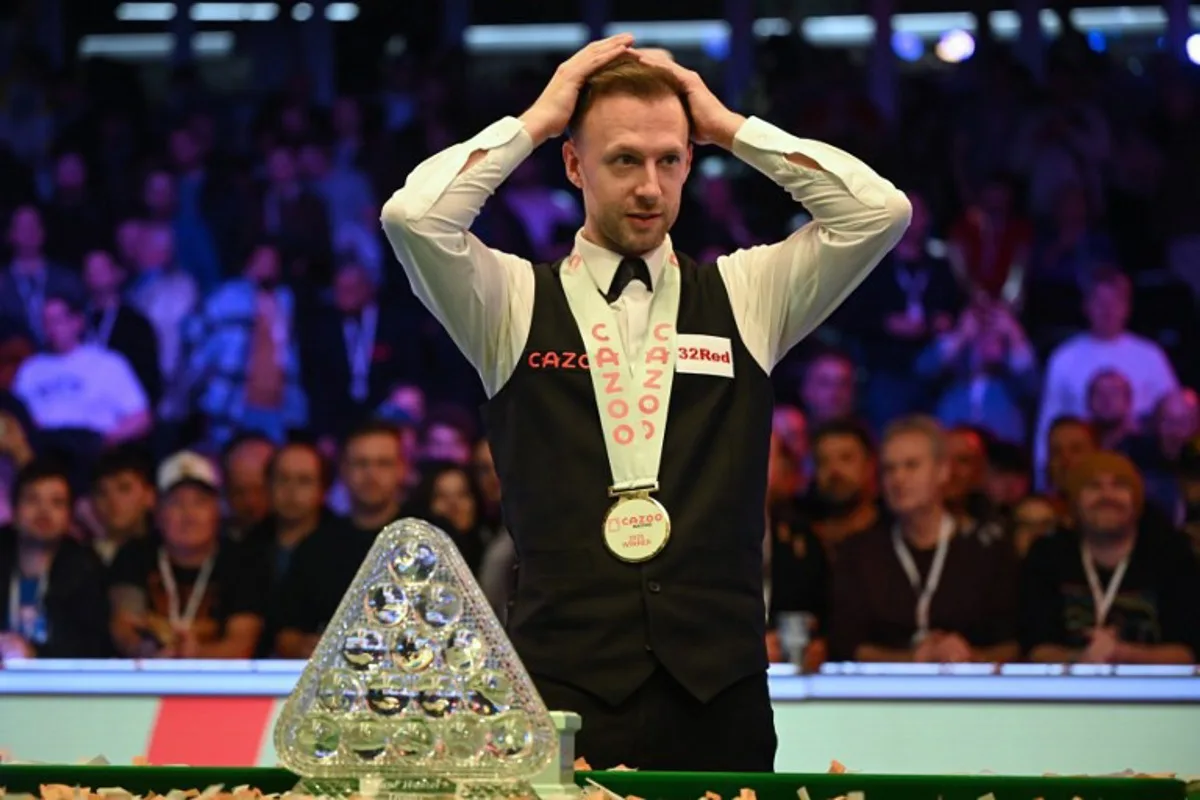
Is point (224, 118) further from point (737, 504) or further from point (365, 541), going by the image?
point (737, 504)

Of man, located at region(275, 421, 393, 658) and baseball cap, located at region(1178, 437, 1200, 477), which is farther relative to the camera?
baseball cap, located at region(1178, 437, 1200, 477)

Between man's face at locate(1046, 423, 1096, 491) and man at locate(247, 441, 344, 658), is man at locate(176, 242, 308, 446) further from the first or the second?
man's face at locate(1046, 423, 1096, 491)

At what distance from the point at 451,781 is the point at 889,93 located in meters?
8.42

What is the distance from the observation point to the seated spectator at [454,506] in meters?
6.13

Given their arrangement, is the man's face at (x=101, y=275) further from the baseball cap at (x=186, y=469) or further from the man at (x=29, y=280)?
the baseball cap at (x=186, y=469)

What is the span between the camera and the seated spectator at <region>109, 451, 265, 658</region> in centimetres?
629

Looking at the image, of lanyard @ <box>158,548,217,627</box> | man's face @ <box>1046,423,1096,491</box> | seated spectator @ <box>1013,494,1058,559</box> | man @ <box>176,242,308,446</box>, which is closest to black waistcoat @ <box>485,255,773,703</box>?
seated spectator @ <box>1013,494,1058,559</box>

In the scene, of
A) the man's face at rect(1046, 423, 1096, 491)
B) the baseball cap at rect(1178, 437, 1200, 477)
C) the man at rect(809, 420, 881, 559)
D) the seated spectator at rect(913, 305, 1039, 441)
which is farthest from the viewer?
the seated spectator at rect(913, 305, 1039, 441)

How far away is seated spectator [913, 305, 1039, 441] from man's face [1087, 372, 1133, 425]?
1.44ft

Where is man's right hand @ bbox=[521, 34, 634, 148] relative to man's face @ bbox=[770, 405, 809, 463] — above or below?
above

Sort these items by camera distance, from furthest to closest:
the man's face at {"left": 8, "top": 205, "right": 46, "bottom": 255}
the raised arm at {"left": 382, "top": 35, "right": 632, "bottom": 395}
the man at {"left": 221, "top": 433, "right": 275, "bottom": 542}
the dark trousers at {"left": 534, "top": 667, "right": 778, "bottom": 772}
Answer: the man's face at {"left": 8, "top": 205, "right": 46, "bottom": 255}, the man at {"left": 221, "top": 433, "right": 275, "bottom": 542}, the raised arm at {"left": 382, "top": 35, "right": 632, "bottom": 395}, the dark trousers at {"left": 534, "top": 667, "right": 778, "bottom": 772}

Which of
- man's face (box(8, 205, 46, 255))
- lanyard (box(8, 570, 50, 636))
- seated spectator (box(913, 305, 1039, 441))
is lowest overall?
lanyard (box(8, 570, 50, 636))

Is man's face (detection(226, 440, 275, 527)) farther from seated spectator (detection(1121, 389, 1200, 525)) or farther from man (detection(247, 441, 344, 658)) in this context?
seated spectator (detection(1121, 389, 1200, 525))

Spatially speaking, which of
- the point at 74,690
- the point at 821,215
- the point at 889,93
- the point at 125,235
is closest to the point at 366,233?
→ the point at 125,235
